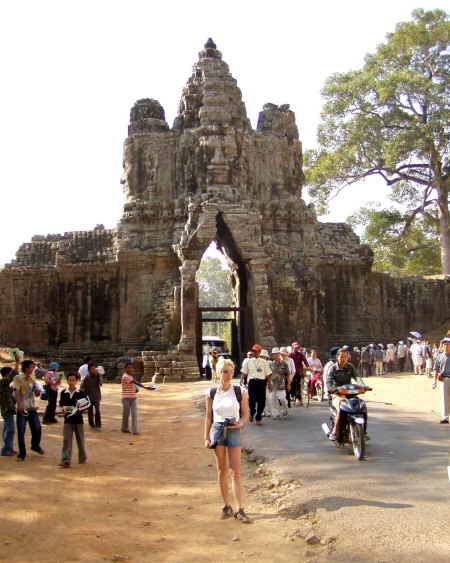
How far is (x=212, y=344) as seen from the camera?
36.5 m

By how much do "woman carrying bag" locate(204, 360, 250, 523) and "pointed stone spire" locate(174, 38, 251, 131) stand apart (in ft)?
70.0

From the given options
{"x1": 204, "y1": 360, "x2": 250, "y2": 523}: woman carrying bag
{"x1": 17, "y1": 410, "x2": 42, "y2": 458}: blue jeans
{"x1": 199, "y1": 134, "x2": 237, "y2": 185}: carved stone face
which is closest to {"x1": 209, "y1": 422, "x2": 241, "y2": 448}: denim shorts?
{"x1": 204, "y1": 360, "x2": 250, "y2": 523}: woman carrying bag

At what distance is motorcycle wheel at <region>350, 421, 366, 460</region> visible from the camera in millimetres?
7754

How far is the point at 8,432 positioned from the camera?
31.6 feet

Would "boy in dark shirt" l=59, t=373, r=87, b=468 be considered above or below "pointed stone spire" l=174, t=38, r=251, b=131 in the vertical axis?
below

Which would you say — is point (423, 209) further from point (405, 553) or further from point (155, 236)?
point (405, 553)

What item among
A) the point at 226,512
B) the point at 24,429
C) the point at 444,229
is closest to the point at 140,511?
the point at 226,512

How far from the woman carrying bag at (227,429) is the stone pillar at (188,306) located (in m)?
16.2

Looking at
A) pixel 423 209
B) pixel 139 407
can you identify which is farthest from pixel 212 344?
pixel 139 407

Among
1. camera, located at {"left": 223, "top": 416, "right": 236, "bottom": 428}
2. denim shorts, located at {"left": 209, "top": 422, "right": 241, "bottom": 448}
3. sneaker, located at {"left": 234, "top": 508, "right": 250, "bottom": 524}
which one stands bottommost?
sneaker, located at {"left": 234, "top": 508, "right": 250, "bottom": 524}

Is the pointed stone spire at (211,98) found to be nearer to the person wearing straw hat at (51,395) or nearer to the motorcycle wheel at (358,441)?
the person wearing straw hat at (51,395)

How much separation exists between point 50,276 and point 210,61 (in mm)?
11502

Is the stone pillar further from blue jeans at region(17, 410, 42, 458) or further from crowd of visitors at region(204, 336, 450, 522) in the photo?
blue jeans at region(17, 410, 42, 458)

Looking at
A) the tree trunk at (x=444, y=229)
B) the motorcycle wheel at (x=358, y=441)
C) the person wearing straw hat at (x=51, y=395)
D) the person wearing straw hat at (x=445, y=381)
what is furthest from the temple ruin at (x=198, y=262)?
the motorcycle wheel at (x=358, y=441)
